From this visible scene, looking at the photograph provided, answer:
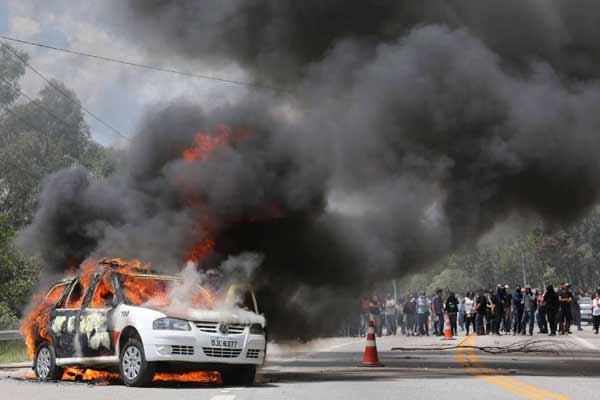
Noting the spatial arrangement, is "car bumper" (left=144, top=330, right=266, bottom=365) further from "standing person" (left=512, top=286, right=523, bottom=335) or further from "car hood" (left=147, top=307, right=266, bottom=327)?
"standing person" (left=512, top=286, right=523, bottom=335)

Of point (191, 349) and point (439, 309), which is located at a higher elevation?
point (439, 309)

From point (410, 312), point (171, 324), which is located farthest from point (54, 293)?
point (410, 312)

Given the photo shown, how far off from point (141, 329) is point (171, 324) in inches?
15.2

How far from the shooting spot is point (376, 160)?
1747 centimetres

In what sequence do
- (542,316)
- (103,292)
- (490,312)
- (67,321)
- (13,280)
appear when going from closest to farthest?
(103,292), (67,321), (542,316), (490,312), (13,280)

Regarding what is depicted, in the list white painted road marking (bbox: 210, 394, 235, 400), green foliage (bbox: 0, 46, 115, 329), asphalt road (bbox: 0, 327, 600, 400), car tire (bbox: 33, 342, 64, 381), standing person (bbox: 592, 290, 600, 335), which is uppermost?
green foliage (bbox: 0, 46, 115, 329)

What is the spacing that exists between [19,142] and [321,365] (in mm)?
48498

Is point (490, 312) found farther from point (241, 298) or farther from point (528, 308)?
point (241, 298)

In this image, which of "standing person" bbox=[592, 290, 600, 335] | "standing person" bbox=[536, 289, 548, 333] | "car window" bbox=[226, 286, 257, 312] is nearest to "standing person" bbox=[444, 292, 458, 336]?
"standing person" bbox=[536, 289, 548, 333]

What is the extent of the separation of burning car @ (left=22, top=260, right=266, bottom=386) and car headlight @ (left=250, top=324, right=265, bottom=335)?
13 mm

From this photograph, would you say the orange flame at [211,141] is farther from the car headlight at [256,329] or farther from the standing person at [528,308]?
the standing person at [528,308]

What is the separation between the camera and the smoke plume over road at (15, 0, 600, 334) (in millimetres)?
16828

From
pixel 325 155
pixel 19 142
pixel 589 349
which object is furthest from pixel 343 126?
pixel 19 142

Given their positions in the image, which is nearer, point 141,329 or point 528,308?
point 141,329
